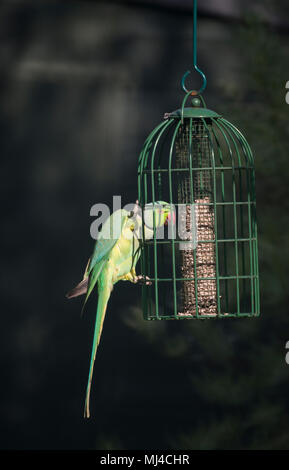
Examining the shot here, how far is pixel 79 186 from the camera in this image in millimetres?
6352

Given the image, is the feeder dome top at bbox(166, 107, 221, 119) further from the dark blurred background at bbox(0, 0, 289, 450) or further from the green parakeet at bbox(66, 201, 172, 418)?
the dark blurred background at bbox(0, 0, 289, 450)

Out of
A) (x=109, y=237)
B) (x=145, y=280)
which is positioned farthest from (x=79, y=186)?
(x=145, y=280)

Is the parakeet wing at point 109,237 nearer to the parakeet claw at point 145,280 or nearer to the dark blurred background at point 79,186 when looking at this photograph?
the parakeet claw at point 145,280

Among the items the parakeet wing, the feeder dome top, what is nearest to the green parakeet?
the parakeet wing

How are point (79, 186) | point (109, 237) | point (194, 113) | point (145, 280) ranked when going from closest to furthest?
1. point (194, 113)
2. point (145, 280)
3. point (109, 237)
4. point (79, 186)

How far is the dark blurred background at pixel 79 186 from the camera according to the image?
247 inches

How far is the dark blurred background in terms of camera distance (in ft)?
20.6

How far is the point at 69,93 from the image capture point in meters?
6.39

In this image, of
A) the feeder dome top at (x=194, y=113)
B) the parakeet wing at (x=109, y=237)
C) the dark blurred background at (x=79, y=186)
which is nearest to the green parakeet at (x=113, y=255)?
the parakeet wing at (x=109, y=237)

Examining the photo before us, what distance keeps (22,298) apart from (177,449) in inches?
77.6

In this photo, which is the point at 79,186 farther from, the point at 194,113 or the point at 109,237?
the point at 194,113

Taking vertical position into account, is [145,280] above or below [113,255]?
below

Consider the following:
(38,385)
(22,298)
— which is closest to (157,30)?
(22,298)

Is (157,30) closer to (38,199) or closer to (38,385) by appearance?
(38,199)
